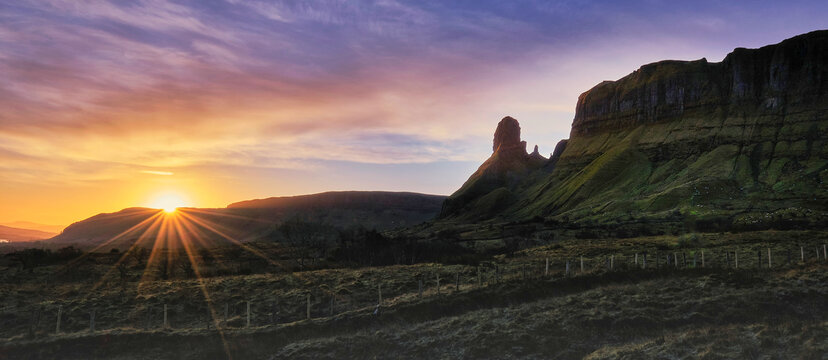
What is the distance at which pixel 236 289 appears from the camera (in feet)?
145

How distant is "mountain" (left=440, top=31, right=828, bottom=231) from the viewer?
108812mm

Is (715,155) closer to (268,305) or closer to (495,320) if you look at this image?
(495,320)

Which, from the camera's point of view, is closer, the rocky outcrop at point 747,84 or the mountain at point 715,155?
the mountain at point 715,155

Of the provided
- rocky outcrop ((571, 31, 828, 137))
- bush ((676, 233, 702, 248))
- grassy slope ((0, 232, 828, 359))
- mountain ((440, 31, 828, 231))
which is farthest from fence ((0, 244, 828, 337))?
rocky outcrop ((571, 31, 828, 137))

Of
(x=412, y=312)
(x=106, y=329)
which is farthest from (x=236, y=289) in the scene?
(x=412, y=312)

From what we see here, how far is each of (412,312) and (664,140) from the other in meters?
168

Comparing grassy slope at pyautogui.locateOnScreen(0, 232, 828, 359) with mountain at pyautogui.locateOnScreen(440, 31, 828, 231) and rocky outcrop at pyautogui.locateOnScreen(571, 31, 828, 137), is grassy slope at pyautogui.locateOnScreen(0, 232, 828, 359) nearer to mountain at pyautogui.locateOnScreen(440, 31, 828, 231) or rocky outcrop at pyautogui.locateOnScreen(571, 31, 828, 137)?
mountain at pyautogui.locateOnScreen(440, 31, 828, 231)

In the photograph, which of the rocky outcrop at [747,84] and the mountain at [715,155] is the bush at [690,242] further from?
the rocky outcrop at [747,84]

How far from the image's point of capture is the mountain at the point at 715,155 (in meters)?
109

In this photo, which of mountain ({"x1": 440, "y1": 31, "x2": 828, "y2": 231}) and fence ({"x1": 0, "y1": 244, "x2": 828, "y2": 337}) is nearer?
fence ({"x1": 0, "y1": 244, "x2": 828, "y2": 337})

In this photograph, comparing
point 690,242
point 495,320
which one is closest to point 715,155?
point 690,242

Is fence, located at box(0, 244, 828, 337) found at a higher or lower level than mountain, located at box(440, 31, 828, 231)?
lower

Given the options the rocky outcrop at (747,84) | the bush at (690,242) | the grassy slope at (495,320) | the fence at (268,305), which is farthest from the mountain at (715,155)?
the grassy slope at (495,320)

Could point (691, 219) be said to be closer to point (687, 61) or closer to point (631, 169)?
point (631, 169)
